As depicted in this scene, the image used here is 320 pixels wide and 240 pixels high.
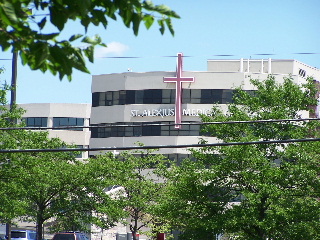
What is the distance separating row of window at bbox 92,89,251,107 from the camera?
317ft

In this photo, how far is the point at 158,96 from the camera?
99.0 meters

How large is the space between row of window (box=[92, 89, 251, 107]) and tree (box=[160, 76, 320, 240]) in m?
51.0

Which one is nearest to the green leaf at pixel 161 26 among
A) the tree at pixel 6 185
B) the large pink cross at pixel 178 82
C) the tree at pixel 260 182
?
Result: the tree at pixel 260 182

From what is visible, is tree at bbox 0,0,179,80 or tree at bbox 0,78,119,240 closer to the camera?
tree at bbox 0,0,179,80

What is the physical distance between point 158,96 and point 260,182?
58.7m

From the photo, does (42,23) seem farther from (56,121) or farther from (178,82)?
(56,121)

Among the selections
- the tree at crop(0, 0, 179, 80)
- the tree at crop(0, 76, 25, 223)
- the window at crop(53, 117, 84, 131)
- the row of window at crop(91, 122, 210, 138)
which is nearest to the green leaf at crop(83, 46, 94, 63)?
the tree at crop(0, 0, 179, 80)

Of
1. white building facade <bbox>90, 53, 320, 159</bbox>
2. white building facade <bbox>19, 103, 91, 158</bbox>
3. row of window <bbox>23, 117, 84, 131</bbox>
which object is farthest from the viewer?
row of window <bbox>23, 117, 84, 131</bbox>

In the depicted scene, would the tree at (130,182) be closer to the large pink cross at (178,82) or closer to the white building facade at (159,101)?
the large pink cross at (178,82)

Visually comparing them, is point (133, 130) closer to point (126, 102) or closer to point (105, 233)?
point (126, 102)

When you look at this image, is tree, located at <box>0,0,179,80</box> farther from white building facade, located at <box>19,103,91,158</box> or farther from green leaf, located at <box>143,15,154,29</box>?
white building facade, located at <box>19,103,91,158</box>

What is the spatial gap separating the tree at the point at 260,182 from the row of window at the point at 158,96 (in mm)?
50958

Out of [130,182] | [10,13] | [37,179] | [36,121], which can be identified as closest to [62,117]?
[36,121]

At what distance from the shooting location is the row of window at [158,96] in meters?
96.8
